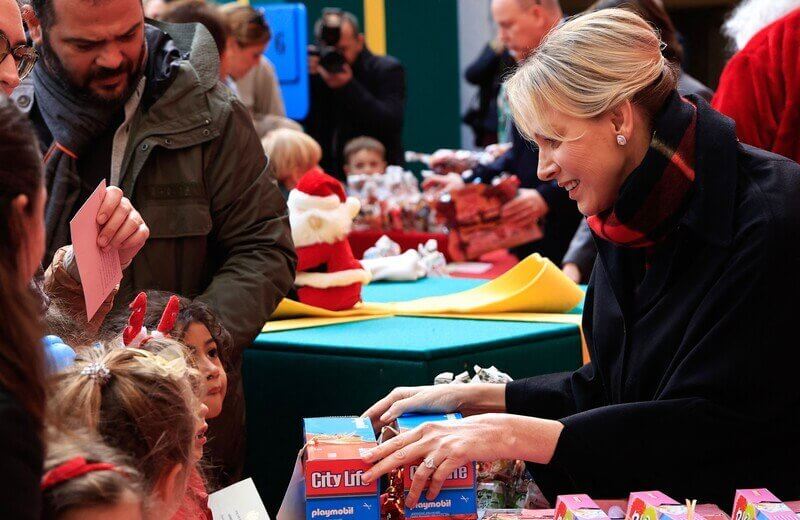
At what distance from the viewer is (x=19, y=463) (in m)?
0.98

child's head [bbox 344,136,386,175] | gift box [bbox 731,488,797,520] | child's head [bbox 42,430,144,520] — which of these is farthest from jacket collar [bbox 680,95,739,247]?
child's head [bbox 344,136,386,175]

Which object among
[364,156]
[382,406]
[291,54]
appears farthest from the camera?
[291,54]

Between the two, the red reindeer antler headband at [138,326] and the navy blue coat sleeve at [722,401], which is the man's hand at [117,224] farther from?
the navy blue coat sleeve at [722,401]

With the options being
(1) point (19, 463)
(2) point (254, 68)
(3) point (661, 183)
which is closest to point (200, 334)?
(3) point (661, 183)

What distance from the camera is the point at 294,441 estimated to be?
3.04 metres

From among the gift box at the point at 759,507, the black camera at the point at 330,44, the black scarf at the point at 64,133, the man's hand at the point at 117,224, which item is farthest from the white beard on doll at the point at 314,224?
the black camera at the point at 330,44

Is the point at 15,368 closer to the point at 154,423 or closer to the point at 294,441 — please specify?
the point at 154,423

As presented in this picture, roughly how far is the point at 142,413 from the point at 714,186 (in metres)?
1.09

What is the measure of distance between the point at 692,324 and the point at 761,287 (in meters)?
0.14

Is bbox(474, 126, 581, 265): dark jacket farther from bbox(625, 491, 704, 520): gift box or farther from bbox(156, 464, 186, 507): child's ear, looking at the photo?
bbox(156, 464, 186, 507): child's ear

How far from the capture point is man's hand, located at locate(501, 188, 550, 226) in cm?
477

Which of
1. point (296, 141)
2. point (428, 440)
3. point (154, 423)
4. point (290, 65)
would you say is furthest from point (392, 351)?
point (290, 65)

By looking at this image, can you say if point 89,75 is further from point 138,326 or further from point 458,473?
point 458,473

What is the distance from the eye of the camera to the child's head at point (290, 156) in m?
4.88
